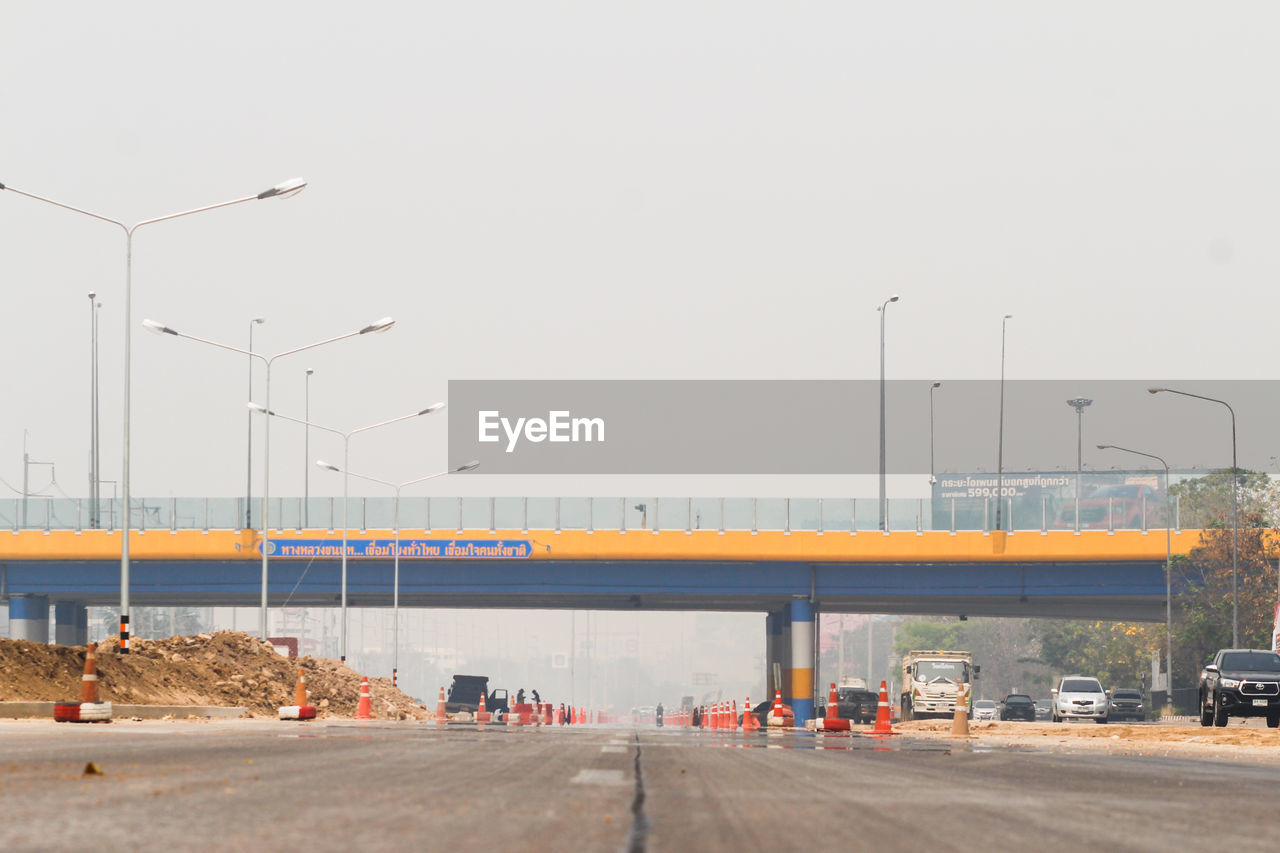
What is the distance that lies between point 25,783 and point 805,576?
2364 inches

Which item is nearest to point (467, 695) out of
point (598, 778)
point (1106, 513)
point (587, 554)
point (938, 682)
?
point (587, 554)

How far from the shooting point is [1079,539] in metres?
63.8

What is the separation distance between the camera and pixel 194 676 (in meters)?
38.5

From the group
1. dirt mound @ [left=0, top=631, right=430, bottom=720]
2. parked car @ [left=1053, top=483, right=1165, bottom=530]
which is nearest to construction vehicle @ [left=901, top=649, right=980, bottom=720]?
parked car @ [left=1053, top=483, right=1165, bottom=530]

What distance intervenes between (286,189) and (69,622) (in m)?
49.9

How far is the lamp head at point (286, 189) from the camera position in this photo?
34.8 metres

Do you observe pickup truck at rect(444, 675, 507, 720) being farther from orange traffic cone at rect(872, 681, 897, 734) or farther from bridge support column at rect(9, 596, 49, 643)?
orange traffic cone at rect(872, 681, 897, 734)

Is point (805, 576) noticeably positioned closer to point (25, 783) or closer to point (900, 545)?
point (900, 545)

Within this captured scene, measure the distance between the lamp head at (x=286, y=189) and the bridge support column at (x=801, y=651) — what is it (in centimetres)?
3854

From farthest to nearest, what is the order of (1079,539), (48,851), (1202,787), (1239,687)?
(1079,539) < (1239,687) < (1202,787) < (48,851)

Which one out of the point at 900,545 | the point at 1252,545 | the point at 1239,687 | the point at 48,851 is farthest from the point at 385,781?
the point at 1252,545

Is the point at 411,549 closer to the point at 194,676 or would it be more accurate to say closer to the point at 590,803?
the point at 194,676

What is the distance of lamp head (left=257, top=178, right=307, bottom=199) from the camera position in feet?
114

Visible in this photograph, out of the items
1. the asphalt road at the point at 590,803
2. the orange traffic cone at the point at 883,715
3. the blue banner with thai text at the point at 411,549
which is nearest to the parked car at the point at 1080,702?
the blue banner with thai text at the point at 411,549
